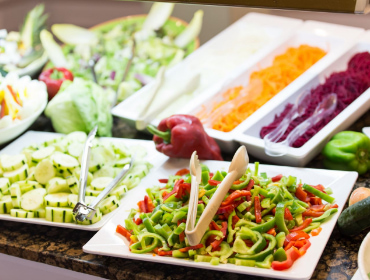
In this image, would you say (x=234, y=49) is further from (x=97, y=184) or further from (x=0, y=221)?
(x=0, y=221)

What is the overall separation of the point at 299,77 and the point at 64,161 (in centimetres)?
107

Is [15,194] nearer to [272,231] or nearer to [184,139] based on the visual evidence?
[184,139]

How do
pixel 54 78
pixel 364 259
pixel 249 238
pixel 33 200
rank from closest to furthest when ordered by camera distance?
1. pixel 364 259
2. pixel 249 238
3. pixel 33 200
4. pixel 54 78

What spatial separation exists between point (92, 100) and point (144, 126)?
0.25 metres

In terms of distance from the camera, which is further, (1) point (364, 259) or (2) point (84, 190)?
(2) point (84, 190)

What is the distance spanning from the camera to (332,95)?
82.7 inches

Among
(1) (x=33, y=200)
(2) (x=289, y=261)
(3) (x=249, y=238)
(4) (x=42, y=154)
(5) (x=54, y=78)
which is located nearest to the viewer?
(2) (x=289, y=261)

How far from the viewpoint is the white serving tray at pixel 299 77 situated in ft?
6.65

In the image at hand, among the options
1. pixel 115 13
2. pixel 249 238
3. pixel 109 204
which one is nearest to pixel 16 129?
pixel 109 204

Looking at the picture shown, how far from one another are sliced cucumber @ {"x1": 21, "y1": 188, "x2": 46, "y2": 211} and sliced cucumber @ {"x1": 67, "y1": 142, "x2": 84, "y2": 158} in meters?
0.21

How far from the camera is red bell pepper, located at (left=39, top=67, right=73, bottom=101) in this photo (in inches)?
99.2

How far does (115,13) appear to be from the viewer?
3754 mm

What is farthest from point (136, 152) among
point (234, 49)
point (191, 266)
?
point (234, 49)

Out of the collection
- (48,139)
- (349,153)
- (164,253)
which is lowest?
(48,139)
